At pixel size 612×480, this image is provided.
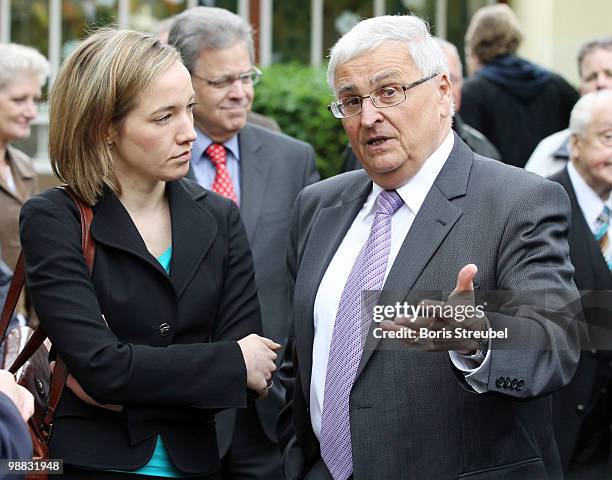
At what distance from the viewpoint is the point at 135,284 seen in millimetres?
3393

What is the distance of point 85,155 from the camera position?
3.47m

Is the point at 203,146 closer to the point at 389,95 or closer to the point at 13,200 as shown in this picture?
the point at 13,200

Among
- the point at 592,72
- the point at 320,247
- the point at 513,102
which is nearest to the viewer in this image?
the point at 320,247

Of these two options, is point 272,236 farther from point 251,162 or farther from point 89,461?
point 89,461

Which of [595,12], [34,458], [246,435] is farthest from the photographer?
[595,12]

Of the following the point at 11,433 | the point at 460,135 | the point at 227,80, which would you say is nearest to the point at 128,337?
the point at 11,433

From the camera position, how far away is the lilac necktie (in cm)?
343

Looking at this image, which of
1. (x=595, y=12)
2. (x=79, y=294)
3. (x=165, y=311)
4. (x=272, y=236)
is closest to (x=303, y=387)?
(x=165, y=311)

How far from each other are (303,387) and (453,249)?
75 cm

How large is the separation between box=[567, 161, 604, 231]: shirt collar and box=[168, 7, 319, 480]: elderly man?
125 centimetres

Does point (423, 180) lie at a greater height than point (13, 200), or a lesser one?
greater

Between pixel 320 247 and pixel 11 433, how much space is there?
126 centimetres

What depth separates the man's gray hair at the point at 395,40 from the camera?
3543mm

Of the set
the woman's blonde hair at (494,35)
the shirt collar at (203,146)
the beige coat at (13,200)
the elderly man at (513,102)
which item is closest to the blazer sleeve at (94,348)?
the shirt collar at (203,146)
